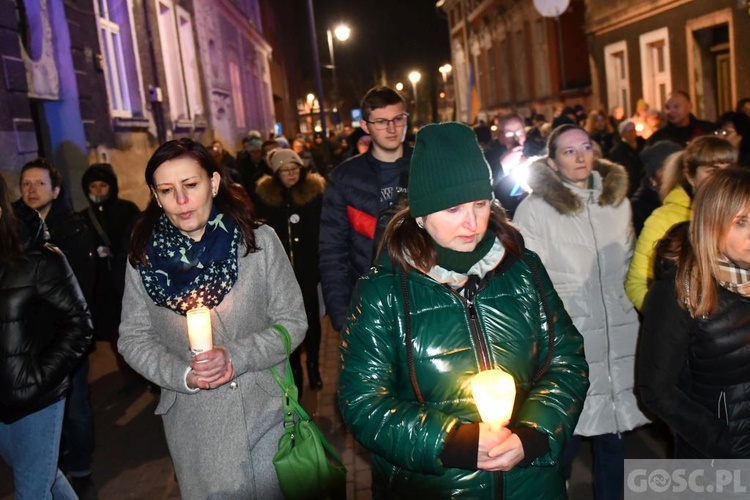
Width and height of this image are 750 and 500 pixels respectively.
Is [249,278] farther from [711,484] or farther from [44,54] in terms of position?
[44,54]

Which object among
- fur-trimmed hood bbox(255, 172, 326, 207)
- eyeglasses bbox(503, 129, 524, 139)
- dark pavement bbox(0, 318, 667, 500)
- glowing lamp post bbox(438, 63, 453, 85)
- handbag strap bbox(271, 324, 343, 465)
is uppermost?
glowing lamp post bbox(438, 63, 453, 85)

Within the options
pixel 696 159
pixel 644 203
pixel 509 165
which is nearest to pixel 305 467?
pixel 696 159

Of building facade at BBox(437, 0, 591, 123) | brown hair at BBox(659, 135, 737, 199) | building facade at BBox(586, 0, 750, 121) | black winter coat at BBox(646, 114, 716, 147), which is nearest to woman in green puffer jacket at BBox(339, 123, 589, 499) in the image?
brown hair at BBox(659, 135, 737, 199)

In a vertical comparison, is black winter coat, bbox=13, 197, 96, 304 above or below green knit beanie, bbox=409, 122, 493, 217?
below

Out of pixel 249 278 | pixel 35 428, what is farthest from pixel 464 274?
pixel 35 428

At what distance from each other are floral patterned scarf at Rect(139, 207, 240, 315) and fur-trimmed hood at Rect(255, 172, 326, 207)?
3470mm

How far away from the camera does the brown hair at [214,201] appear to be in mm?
3037

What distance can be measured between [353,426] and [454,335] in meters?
0.39

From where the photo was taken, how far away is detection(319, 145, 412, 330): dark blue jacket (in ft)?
14.8

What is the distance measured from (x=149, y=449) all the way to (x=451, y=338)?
403 cm

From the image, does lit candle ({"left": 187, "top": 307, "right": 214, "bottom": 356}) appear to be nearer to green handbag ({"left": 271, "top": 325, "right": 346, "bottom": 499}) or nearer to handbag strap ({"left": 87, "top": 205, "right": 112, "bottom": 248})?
green handbag ({"left": 271, "top": 325, "right": 346, "bottom": 499})

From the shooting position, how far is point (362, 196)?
4520 mm

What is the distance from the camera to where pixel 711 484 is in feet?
9.85

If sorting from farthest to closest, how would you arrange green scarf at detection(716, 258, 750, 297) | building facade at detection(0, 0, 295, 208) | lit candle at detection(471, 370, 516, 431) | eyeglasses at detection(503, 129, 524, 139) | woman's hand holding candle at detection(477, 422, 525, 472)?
building facade at detection(0, 0, 295, 208), eyeglasses at detection(503, 129, 524, 139), green scarf at detection(716, 258, 750, 297), woman's hand holding candle at detection(477, 422, 525, 472), lit candle at detection(471, 370, 516, 431)
